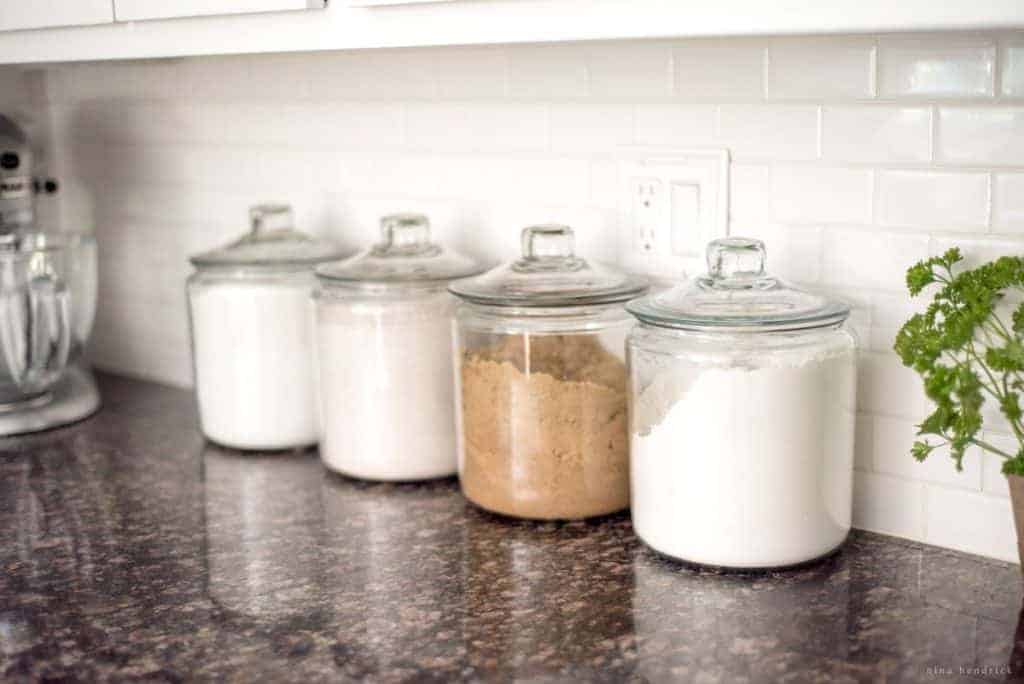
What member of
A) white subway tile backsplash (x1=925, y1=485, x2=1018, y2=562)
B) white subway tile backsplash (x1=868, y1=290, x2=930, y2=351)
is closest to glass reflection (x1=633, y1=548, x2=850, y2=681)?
white subway tile backsplash (x1=925, y1=485, x2=1018, y2=562)

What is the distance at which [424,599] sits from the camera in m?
1.19

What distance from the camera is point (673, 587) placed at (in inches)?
47.3

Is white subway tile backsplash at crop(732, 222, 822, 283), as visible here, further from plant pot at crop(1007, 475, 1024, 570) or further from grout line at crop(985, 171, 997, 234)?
plant pot at crop(1007, 475, 1024, 570)

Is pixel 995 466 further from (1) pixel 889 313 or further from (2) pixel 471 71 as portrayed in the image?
(2) pixel 471 71

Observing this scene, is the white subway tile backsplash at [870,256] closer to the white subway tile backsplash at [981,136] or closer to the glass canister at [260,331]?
the white subway tile backsplash at [981,136]

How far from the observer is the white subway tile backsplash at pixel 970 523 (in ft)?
4.08

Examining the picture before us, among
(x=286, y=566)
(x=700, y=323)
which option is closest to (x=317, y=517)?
(x=286, y=566)

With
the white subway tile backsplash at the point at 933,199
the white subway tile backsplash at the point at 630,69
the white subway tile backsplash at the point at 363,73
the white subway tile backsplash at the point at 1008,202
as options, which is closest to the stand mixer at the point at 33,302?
the white subway tile backsplash at the point at 363,73

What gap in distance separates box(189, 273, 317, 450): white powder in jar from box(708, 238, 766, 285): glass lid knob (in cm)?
62

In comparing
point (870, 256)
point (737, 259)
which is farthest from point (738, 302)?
point (870, 256)

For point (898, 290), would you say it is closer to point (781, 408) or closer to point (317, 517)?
point (781, 408)

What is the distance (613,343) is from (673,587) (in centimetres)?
28

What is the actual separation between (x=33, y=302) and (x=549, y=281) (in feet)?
2.67

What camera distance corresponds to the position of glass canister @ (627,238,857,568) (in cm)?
117
